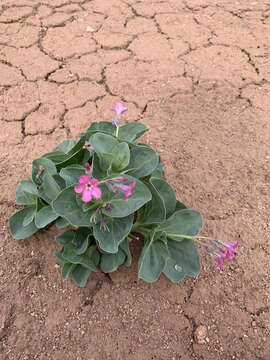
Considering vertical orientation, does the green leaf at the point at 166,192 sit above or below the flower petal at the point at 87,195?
below

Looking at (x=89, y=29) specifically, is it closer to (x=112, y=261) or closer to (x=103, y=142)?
(x=103, y=142)

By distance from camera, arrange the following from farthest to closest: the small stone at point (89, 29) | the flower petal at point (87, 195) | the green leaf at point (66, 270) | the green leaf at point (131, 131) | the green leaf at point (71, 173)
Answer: the small stone at point (89, 29) < the green leaf at point (131, 131) < the green leaf at point (66, 270) < the green leaf at point (71, 173) < the flower petal at point (87, 195)

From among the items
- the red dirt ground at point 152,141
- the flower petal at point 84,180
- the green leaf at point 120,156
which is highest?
the flower petal at point 84,180

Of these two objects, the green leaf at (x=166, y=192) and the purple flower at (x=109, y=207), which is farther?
the green leaf at (x=166, y=192)

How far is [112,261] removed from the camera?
1.87 metres

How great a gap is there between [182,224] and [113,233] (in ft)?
1.20

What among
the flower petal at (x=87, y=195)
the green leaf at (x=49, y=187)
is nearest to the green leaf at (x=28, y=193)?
the green leaf at (x=49, y=187)

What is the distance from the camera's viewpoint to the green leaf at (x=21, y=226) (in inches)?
78.8

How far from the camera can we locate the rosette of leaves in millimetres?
1650

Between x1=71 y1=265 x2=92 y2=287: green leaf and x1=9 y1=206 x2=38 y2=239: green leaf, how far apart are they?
333 mm

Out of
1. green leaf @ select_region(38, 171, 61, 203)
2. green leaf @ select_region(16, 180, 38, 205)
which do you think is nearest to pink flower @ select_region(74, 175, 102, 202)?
green leaf @ select_region(38, 171, 61, 203)

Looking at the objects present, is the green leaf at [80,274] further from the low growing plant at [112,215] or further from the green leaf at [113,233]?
the green leaf at [113,233]

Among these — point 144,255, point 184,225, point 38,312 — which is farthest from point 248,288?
point 38,312

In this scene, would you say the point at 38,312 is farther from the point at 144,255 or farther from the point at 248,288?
the point at 248,288
